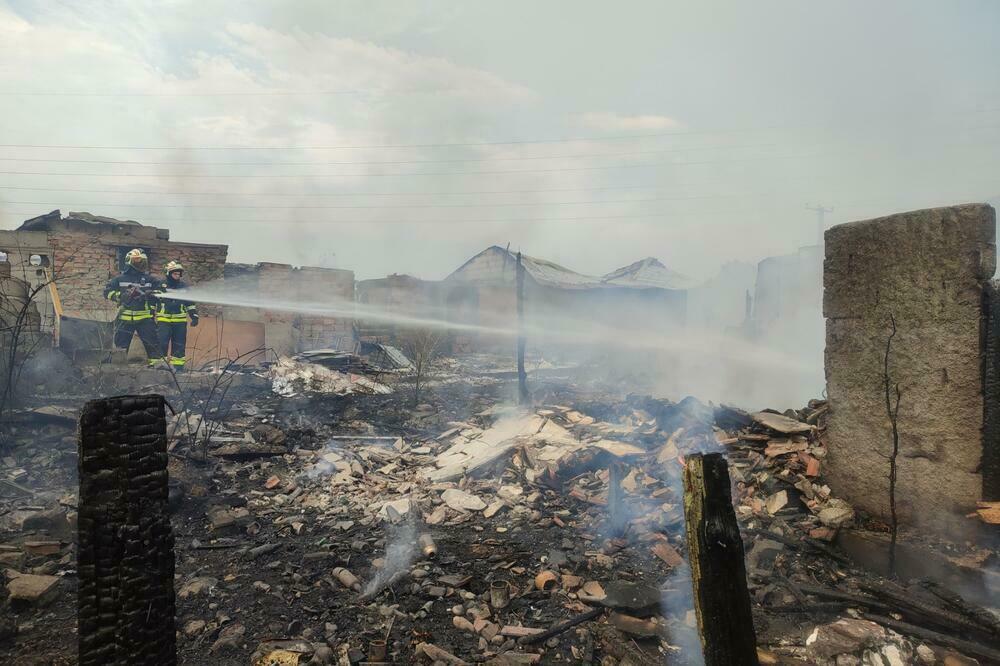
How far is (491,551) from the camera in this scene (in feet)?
16.0

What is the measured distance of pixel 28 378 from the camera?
8.23m

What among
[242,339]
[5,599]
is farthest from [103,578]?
[242,339]

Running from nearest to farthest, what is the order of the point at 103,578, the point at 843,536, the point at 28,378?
the point at 103,578
the point at 843,536
the point at 28,378

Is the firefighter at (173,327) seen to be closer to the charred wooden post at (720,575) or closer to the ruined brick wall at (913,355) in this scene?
the charred wooden post at (720,575)

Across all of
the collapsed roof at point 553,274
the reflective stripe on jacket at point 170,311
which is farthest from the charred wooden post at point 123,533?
the collapsed roof at point 553,274

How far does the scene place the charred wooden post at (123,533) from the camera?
152cm

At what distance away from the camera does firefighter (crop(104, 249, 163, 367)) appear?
1020cm

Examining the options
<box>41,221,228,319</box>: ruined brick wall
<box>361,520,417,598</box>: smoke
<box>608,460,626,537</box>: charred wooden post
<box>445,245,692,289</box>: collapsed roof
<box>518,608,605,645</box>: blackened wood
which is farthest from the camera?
<box>445,245,692,289</box>: collapsed roof

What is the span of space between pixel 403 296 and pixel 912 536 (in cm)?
2032

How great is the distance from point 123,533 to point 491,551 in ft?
12.4

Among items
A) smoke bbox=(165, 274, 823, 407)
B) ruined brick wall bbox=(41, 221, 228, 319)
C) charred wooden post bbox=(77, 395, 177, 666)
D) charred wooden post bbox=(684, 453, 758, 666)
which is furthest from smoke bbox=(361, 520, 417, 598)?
ruined brick wall bbox=(41, 221, 228, 319)

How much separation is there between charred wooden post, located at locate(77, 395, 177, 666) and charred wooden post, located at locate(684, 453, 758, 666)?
1.97m

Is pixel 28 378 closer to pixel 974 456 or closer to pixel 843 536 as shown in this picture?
pixel 843 536

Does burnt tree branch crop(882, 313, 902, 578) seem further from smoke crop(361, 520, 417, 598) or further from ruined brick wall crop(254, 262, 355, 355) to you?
ruined brick wall crop(254, 262, 355, 355)
